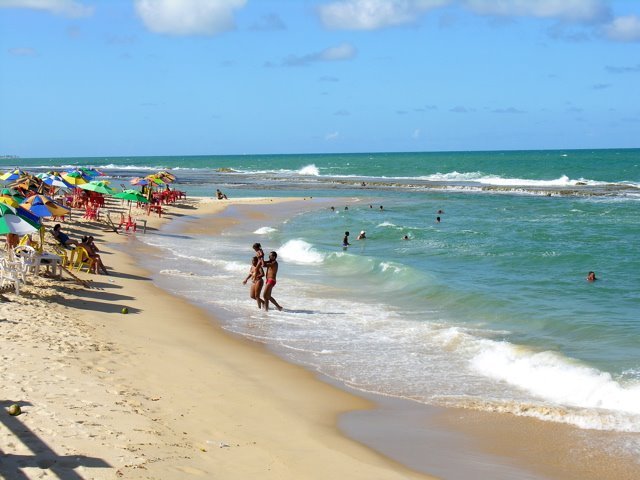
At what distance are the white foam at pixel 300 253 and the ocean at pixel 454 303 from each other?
8 cm

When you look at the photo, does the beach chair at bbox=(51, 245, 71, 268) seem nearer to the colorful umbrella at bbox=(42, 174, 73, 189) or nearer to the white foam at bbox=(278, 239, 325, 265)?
the white foam at bbox=(278, 239, 325, 265)

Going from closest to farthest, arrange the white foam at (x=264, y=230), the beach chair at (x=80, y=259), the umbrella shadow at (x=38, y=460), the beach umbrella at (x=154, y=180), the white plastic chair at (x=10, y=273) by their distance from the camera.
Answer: the umbrella shadow at (x=38, y=460), the white plastic chair at (x=10, y=273), the beach chair at (x=80, y=259), the white foam at (x=264, y=230), the beach umbrella at (x=154, y=180)

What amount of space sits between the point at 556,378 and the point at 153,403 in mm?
5945

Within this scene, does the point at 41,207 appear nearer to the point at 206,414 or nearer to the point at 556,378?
the point at 206,414

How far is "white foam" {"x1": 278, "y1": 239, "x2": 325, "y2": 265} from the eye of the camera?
83.3 ft

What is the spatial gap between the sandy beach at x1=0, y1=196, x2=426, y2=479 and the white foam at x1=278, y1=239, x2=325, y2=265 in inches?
416

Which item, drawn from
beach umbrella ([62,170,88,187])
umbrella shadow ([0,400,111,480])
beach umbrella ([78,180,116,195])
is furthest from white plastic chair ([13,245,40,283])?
beach umbrella ([62,170,88,187])

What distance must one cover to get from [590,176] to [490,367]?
3034 inches

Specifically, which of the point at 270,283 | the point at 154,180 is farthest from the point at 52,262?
the point at 154,180

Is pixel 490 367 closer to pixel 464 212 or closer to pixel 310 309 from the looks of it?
pixel 310 309

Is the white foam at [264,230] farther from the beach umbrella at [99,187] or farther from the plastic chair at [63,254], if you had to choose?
the plastic chair at [63,254]

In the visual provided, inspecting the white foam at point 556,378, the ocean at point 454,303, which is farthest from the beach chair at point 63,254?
the white foam at point 556,378

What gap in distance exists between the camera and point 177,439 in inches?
312

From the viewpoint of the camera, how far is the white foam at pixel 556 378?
10617mm
